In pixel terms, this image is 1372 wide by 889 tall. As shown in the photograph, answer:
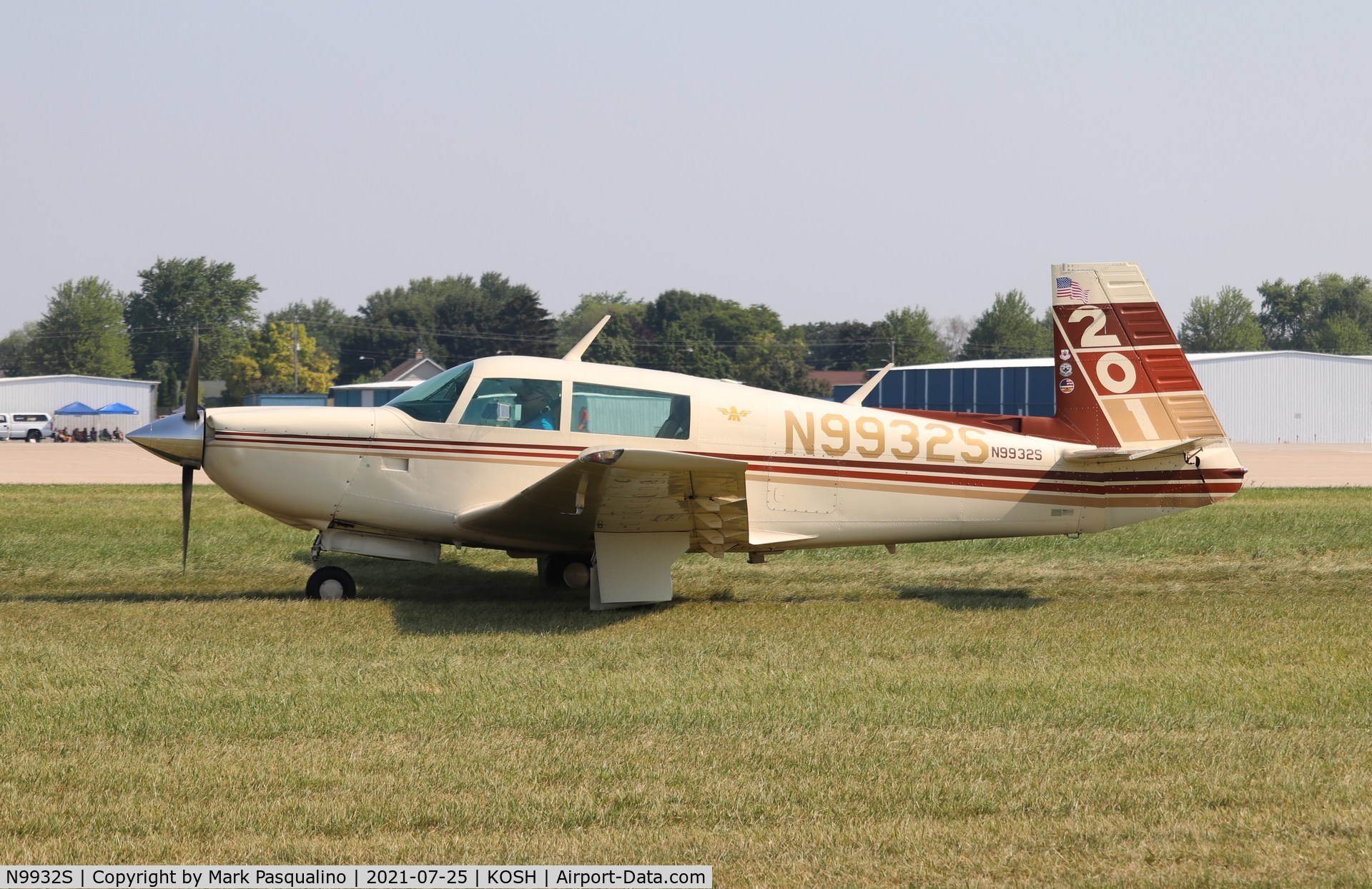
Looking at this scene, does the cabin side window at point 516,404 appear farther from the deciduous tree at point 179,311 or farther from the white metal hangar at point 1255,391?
the deciduous tree at point 179,311

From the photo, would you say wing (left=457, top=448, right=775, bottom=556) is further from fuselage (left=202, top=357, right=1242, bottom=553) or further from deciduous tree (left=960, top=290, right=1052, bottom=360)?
deciduous tree (left=960, top=290, right=1052, bottom=360)

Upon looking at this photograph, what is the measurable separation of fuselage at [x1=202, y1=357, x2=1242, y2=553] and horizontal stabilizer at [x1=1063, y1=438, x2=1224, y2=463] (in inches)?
3.7

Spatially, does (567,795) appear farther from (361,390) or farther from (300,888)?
(361,390)

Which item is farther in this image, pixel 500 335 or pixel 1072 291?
pixel 500 335

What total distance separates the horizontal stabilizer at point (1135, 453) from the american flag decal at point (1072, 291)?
1.32 m

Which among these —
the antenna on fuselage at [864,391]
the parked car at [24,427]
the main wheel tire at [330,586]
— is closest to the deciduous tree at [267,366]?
the parked car at [24,427]

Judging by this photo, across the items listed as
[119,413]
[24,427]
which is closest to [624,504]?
[24,427]

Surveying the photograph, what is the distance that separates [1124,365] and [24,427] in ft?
178

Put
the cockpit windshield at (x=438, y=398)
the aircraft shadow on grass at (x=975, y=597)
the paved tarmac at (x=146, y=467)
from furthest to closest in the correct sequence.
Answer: the paved tarmac at (x=146, y=467), the aircraft shadow on grass at (x=975, y=597), the cockpit windshield at (x=438, y=398)

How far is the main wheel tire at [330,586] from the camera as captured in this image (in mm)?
10039

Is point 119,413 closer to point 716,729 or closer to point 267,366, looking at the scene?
point 267,366

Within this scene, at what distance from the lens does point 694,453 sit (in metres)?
9.90

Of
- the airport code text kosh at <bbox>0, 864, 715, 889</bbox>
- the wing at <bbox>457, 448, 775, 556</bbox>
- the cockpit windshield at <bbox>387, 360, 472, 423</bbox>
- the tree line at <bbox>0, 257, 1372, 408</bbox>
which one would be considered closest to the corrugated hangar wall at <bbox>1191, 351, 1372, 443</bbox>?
the tree line at <bbox>0, 257, 1372, 408</bbox>

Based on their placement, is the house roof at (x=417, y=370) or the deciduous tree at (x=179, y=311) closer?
the house roof at (x=417, y=370)
